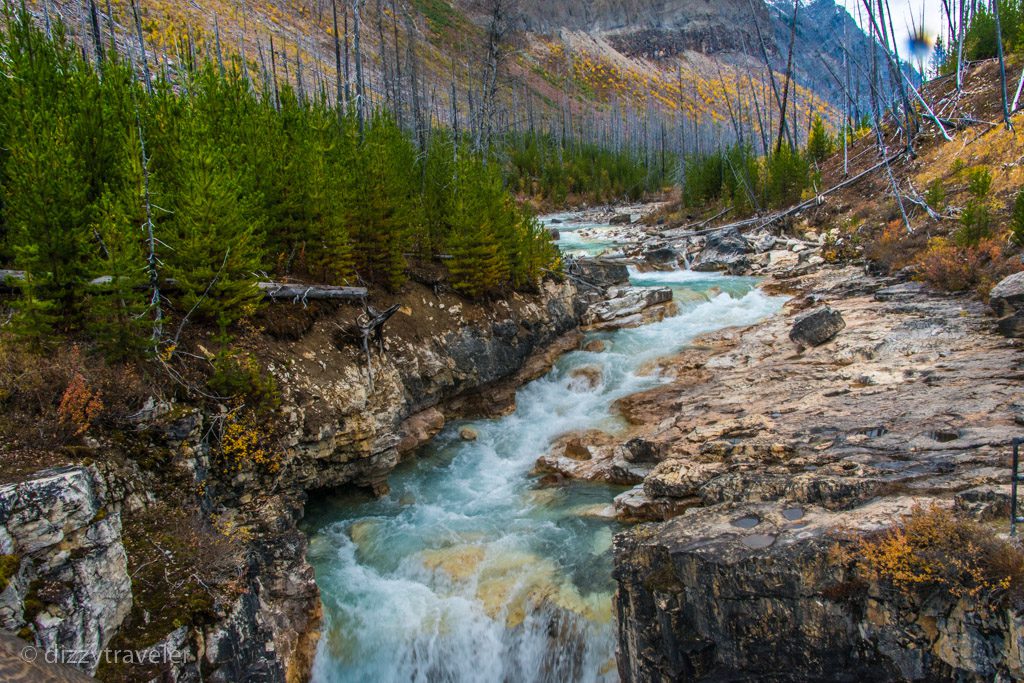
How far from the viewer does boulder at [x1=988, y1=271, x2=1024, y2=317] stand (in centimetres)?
1261

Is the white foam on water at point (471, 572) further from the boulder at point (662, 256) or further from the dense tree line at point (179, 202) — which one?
the boulder at point (662, 256)

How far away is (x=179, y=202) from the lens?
31.0 ft

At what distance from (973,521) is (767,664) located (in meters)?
2.66

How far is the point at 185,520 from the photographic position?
7848 mm

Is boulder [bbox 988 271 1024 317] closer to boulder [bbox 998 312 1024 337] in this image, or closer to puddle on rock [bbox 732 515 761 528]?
boulder [bbox 998 312 1024 337]

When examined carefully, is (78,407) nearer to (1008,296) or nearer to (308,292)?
(308,292)

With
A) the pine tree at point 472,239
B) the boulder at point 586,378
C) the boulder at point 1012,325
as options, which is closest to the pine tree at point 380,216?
the pine tree at point 472,239

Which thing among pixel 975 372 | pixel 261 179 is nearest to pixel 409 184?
pixel 261 179

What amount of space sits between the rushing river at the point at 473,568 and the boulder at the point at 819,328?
224 inches

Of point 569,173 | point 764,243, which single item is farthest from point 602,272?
point 569,173

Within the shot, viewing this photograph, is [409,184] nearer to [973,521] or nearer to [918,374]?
[918,374]

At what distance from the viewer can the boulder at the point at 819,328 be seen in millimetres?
15266

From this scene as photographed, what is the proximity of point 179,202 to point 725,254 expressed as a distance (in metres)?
24.6

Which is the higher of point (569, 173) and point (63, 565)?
point (569, 173)
